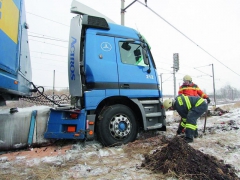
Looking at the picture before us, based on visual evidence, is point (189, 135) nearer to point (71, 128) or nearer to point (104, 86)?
point (104, 86)

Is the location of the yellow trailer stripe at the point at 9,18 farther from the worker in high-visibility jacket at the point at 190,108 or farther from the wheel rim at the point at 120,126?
the worker in high-visibility jacket at the point at 190,108

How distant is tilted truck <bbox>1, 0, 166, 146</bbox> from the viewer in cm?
395

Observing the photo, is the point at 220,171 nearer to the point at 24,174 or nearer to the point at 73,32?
the point at 24,174

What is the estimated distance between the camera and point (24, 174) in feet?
9.12

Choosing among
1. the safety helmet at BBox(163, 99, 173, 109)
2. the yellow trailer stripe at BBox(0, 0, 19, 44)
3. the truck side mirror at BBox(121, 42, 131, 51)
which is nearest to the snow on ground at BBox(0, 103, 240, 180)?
the safety helmet at BBox(163, 99, 173, 109)

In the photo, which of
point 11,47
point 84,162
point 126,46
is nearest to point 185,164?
point 84,162

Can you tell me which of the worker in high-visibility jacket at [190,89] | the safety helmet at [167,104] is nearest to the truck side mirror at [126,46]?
the safety helmet at [167,104]

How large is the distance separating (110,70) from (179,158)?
231cm

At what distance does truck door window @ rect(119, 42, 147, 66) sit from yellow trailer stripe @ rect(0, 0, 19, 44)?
220cm

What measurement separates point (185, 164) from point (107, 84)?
7.35ft

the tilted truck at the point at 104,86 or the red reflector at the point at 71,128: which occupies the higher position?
the tilted truck at the point at 104,86

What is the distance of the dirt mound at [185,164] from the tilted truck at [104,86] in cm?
130

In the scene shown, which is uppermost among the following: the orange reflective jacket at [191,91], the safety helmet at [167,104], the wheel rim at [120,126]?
the orange reflective jacket at [191,91]

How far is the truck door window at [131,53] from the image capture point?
455 cm
